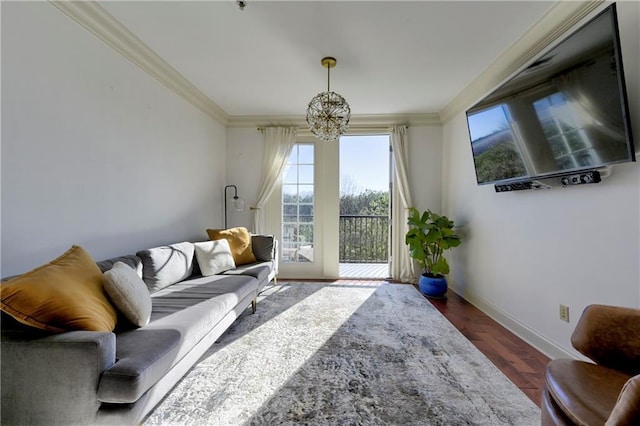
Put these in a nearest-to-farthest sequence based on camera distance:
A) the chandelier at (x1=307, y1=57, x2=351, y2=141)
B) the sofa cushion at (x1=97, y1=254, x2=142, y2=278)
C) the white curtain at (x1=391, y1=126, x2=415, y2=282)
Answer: the sofa cushion at (x1=97, y1=254, x2=142, y2=278) → the chandelier at (x1=307, y1=57, x2=351, y2=141) → the white curtain at (x1=391, y1=126, x2=415, y2=282)

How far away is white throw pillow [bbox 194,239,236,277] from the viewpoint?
2751 millimetres

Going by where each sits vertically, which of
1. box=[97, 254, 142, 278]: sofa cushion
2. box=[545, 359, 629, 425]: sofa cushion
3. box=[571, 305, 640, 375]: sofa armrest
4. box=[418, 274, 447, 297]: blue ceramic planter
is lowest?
box=[418, 274, 447, 297]: blue ceramic planter

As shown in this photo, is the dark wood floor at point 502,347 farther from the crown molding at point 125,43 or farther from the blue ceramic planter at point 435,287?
the crown molding at point 125,43

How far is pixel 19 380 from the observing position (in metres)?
1.10

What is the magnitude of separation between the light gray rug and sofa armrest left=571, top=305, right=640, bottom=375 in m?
0.55

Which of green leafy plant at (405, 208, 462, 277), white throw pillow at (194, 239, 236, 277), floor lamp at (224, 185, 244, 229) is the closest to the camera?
white throw pillow at (194, 239, 236, 277)

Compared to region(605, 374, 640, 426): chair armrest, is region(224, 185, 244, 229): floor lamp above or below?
above

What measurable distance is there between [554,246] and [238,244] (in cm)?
311

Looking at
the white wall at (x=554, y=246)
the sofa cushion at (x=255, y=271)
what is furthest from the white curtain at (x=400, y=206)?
the sofa cushion at (x=255, y=271)

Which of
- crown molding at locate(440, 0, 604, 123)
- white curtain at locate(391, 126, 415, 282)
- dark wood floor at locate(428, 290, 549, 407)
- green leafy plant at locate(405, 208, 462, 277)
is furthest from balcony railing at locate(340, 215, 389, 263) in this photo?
crown molding at locate(440, 0, 604, 123)

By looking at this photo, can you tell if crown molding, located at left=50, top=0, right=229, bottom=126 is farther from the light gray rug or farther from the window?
the light gray rug

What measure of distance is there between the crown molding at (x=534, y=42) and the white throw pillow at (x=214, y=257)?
10.7ft

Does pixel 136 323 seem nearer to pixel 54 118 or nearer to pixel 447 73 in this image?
pixel 54 118

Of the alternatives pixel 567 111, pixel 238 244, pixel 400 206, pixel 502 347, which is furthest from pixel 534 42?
pixel 238 244
